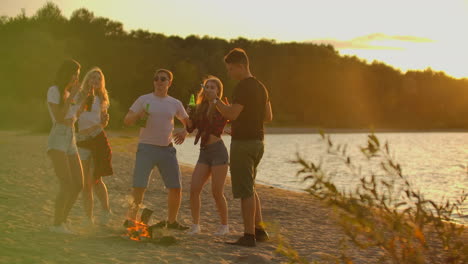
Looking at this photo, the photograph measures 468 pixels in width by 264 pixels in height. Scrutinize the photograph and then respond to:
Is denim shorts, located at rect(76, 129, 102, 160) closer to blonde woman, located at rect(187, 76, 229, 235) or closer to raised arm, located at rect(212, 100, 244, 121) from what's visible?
blonde woman, located at rect(187, 76, 229, 235)

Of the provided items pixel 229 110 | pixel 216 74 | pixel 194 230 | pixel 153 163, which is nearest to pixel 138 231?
pixel 153 163

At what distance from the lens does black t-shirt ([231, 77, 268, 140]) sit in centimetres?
624

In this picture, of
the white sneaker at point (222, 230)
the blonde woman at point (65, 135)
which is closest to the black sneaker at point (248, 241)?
the white sneaker at point (222, 230)

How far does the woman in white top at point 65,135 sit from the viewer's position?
616 centimetres

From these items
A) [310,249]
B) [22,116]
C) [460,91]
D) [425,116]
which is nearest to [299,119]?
[425,116]

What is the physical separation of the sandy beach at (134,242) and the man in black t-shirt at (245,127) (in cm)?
63

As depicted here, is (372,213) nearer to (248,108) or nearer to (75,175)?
(248,108)

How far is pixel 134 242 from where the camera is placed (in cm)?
653

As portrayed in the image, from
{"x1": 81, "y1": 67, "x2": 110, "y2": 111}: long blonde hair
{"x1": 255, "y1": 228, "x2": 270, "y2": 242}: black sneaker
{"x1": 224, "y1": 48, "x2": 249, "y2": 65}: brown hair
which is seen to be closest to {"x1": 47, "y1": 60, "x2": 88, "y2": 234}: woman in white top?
{"x1": 81, "y1": 67, "x2": 110, "y2": 111}: long blonde hair

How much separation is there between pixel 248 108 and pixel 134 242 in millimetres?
1854

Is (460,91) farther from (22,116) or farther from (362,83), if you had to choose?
(22,116)

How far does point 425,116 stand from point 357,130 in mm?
18560

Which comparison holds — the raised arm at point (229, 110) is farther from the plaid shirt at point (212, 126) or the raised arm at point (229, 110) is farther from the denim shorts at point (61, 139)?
the denim shorts at point (61, 139)

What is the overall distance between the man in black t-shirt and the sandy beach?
0.63 metres
